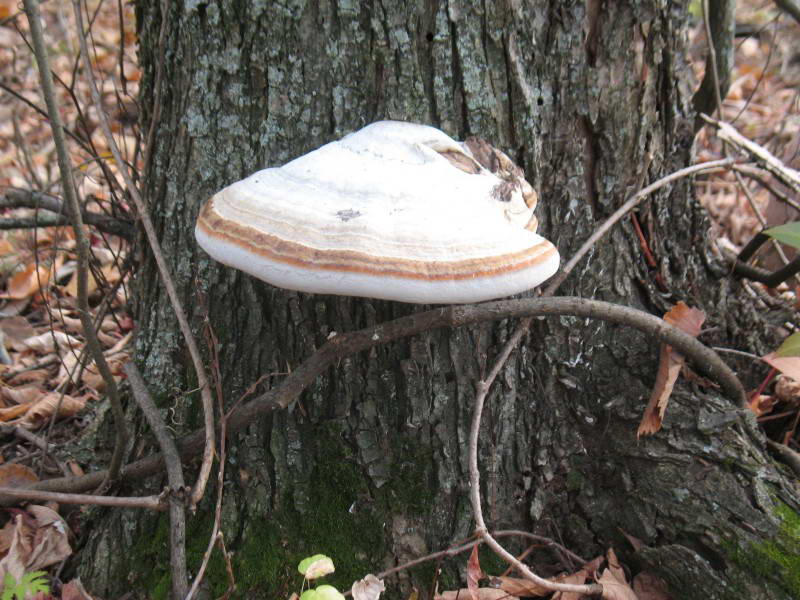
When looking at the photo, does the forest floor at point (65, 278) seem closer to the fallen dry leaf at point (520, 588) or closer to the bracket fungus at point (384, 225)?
the bracket fungus at point (384, 225)

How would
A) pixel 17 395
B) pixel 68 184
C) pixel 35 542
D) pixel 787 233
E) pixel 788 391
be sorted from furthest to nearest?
1. pixel 17 395
2. pixel 788 391
3. pixel 35 542
4. pixel 787 233
5. pixel 68 184

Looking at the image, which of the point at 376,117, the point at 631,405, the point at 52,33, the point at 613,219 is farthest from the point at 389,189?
the point at 52,33

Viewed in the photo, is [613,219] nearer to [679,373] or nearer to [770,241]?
[679,373]

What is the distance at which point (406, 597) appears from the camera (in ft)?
7.11

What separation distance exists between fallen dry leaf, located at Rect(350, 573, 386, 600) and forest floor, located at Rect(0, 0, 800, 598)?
1068mm

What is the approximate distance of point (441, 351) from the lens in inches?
83.3

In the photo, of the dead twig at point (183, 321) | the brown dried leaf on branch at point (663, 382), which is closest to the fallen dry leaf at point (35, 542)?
the dead twig at point (183, 321)

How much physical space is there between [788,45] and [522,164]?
25.6 ft

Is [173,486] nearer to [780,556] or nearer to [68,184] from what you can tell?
[68,184]

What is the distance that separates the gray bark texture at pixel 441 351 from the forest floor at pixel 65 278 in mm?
401

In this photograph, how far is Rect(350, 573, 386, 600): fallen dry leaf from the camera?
186cm

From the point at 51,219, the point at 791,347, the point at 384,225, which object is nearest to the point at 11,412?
the point at 51,219

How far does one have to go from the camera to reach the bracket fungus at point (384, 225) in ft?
4.63

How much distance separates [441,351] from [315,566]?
808mm
